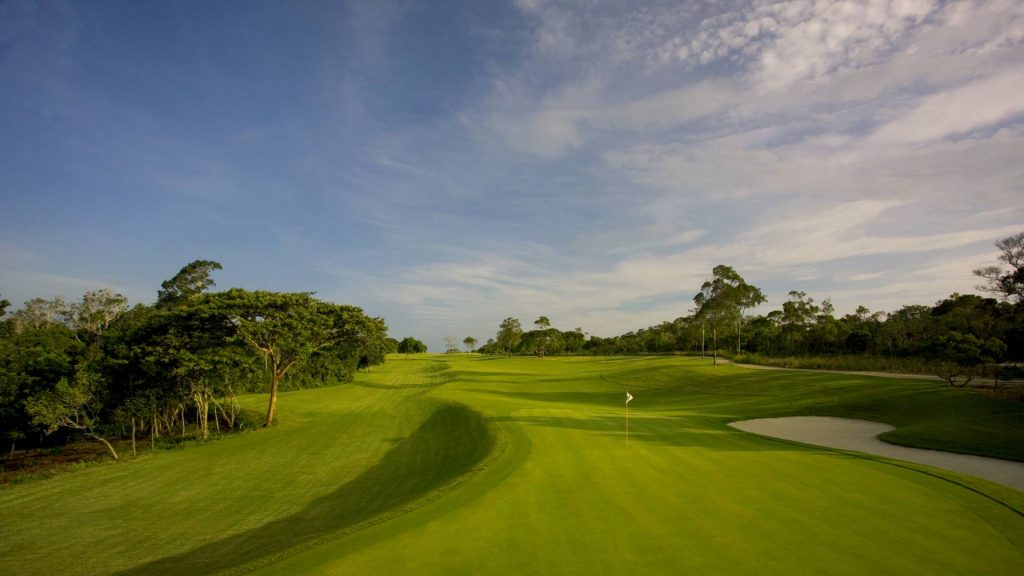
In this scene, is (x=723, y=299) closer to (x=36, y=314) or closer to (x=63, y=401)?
(x=63, y=401)

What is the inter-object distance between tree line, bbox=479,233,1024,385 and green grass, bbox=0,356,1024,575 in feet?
13.5

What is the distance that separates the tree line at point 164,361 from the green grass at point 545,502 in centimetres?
412

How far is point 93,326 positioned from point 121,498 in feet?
166

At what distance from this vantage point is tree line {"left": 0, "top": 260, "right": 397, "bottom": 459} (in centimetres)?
2252

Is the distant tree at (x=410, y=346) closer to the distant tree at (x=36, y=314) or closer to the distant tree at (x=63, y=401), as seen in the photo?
the distant tree at (x=36, y=314)

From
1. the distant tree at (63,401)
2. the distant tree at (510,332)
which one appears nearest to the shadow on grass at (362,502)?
the distant tree at (63,401)

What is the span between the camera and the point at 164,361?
2577 cm

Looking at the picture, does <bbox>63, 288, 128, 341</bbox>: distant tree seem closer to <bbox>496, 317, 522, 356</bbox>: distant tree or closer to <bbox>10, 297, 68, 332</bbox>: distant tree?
<bbox>10, 297, 68, 332</bbox>: distant tree

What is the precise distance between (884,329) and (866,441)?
57.1 m

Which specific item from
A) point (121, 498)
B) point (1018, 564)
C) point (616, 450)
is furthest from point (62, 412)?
point (1018, 564)

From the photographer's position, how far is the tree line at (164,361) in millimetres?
22516

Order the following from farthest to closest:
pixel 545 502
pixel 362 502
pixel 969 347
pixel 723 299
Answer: pixel 723 299 < pixel 969 347 < pixel 362 502 < pixel 545 502

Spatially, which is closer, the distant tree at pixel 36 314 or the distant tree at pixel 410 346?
the distant tree at pixel 36 314

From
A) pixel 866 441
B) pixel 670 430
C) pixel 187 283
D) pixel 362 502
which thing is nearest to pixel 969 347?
pixel 866 441
